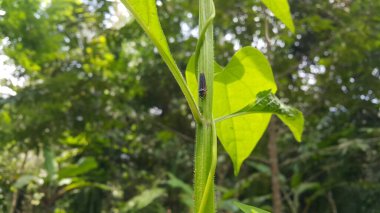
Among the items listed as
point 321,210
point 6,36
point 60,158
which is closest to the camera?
point 6,36

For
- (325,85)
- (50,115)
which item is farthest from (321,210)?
(50,115)

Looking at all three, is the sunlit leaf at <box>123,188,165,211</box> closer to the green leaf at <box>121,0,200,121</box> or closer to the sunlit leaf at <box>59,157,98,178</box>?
the sunlit leaf at <box>59,157,98,178</box>

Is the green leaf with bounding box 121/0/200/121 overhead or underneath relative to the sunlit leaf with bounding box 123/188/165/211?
underneath

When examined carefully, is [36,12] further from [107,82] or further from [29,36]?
[107,82]

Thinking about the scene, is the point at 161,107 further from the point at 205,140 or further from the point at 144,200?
the point at 205,140

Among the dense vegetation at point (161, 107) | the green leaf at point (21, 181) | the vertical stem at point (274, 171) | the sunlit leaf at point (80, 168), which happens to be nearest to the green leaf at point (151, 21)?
the dense vegetation at point (161, 107)

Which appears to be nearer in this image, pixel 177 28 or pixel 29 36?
pixel 29 36

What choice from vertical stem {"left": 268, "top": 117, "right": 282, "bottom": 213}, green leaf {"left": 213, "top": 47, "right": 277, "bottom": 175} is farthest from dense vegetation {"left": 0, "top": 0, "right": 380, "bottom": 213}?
green leaf {"left": 213, "top": 47, "right": 277, "bottom": 175}

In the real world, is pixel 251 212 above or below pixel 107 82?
below
